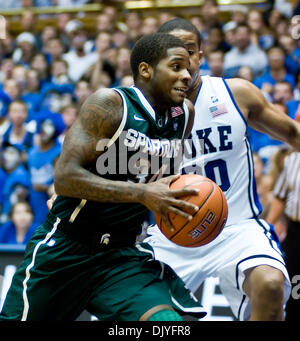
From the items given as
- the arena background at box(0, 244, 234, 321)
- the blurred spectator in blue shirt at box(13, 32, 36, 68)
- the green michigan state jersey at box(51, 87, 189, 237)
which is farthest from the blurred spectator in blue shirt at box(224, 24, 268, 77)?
the green michigan state jersey at box(51, 87, 189, 237)

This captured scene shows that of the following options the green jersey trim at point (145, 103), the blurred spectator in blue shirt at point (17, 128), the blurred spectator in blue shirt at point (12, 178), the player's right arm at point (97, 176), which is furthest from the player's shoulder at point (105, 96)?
the blurred spectator in blue shirt at point (17, 128)

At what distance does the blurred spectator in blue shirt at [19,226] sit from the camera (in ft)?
22.0

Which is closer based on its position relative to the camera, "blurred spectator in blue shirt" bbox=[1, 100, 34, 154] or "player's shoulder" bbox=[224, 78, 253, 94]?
"player's shoulder" bbox=[224, 78, 253, 94]

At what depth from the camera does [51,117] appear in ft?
24.9

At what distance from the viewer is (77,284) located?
3.27 m

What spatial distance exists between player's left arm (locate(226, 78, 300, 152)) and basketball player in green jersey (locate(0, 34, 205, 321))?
0.91 meters

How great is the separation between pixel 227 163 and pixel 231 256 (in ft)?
1.99

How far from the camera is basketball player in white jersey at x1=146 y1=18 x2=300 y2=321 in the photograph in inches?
160

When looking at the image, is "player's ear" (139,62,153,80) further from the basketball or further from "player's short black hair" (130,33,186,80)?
the basketball

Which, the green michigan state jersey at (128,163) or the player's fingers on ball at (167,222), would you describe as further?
the green michigan state jersey at (128,163)

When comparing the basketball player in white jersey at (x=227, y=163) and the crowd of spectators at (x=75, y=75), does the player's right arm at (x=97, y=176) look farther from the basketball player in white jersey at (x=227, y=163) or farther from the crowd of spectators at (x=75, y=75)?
the crowd of spectators at (x=75, y=75)
